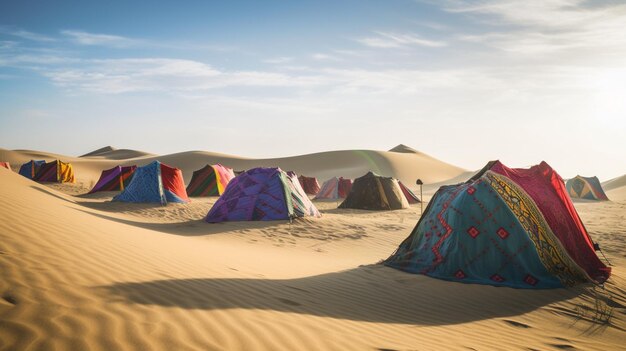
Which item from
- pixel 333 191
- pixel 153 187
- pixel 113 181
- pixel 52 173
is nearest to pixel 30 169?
pixel 52 173

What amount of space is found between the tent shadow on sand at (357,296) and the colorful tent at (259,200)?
6745 millimetres

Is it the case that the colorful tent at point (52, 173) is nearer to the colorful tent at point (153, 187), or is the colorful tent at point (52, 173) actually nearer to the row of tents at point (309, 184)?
the row of tents at point (309, 184)

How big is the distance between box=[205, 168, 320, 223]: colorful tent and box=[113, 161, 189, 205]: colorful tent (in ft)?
17.9

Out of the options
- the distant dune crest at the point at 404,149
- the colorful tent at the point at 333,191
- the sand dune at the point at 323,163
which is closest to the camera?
the colorful tent at the point at 333,191

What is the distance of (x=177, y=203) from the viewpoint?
18.4m

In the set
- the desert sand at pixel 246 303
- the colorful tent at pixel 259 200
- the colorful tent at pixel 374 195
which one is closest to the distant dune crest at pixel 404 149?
the colorful tent at pixel 374 195

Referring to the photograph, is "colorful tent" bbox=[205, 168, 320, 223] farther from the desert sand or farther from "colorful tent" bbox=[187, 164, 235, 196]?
"colorful tent" bbox=[187, 164, 235, 196]

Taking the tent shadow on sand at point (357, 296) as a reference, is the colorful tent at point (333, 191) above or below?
above

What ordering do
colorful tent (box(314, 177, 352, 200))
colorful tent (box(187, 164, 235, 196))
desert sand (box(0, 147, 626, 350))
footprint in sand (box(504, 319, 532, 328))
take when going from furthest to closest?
1. colorful tent (box(314, 177, 352, 200))
2. colorful tent (box(187, 164, 235, 196))
3. footprint in sand (box(504, 319, 532, 328))
4. desert sand (box(0, 147, 626, 350))

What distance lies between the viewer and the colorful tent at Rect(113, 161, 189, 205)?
1809cm

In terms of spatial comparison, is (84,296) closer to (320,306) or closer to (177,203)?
(320,306)

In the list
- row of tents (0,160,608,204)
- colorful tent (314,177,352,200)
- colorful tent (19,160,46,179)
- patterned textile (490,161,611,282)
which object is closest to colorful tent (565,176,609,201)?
row of tents (0,160,608,204)

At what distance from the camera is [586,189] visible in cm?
3319

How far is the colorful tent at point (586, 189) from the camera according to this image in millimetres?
32591
